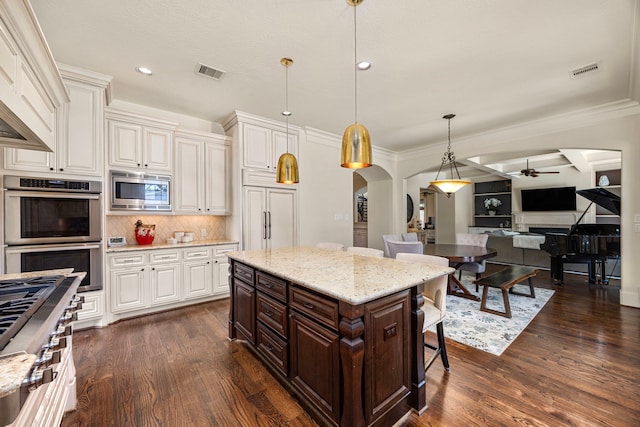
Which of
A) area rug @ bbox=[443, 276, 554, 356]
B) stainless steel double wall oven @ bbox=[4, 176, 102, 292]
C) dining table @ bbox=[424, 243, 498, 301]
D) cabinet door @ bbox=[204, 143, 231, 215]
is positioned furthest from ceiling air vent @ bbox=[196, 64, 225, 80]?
area rug @ bbox=[443, 276, 554, 356]

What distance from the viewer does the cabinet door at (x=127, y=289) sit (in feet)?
10.5

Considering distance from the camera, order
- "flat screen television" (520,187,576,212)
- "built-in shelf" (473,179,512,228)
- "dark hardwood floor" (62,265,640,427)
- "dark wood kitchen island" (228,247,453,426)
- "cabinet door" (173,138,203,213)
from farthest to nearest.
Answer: "built-in shelf" (473,179,512,228) → "flat screen television" (520,187,576,212) → "cabinet door" (173,138,203,213) → "dark hardwood floor" (62,265,640,427) → "dark wood kitchen island" (228,247,453,426)

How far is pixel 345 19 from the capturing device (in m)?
2.16

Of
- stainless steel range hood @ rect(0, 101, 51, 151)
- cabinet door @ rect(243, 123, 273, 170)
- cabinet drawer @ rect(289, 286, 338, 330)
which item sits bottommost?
cabinet drawer @ rect(289, 286, 338, 330)

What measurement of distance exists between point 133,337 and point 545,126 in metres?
6.46

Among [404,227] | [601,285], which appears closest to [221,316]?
[404,227]

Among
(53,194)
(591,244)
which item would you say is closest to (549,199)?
(591,244)

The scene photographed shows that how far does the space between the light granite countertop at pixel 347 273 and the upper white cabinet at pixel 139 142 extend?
2.06 meters

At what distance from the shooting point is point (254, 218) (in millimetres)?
4234

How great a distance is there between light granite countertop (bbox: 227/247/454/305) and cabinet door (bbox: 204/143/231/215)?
72.2 inches

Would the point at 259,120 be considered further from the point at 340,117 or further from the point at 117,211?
the point at 117,211

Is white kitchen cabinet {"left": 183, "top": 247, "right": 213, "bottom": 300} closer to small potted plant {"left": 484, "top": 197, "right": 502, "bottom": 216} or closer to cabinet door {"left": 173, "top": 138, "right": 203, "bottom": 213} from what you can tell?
cabinet door {"left": 173, "top": 138, "right": 203, "bottom": 213}

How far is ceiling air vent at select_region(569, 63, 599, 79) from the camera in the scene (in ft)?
9.32

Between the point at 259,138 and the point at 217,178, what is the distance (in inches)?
36.3
